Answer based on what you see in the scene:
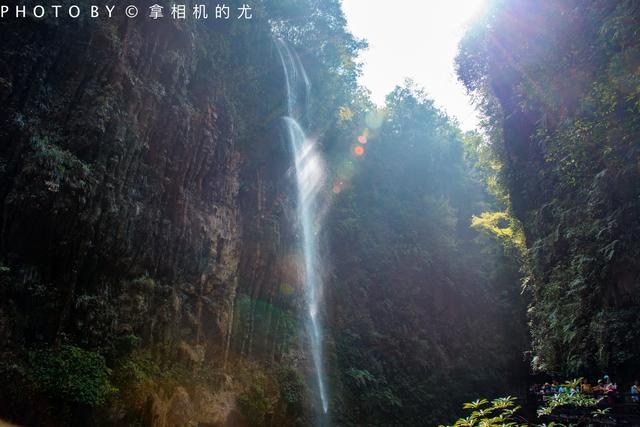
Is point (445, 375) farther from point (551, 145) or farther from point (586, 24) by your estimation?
point (586, 24)

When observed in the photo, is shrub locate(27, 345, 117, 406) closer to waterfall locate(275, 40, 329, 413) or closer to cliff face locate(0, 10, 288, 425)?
cliff face locate(0, 10, 288, 425)

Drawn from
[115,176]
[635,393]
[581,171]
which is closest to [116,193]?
[115,176]

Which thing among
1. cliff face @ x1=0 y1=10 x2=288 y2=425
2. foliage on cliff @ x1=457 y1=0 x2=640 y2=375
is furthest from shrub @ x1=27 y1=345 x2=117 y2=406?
foliage on cliff @ x1=457 y1=0 x2=640 y2=375

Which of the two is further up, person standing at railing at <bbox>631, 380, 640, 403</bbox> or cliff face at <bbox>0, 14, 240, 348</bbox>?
cliff face at <bbox>0, 14, 240, 348</bbox>

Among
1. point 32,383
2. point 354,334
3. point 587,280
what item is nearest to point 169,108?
point 32,383

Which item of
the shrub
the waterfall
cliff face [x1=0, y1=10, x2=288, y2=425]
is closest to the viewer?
the shrub

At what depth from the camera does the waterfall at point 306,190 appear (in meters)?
16.5

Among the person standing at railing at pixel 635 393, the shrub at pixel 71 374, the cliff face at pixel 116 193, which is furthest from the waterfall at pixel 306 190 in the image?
the person standing at railing at pixel 635 393

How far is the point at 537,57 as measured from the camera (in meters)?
9.85

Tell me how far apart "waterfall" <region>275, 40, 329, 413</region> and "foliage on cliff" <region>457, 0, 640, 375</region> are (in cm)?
748

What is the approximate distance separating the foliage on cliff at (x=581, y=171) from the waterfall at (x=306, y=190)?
24.6ft

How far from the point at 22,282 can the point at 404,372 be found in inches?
629

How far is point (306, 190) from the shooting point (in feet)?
61.7

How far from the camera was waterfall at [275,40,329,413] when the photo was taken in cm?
1653
